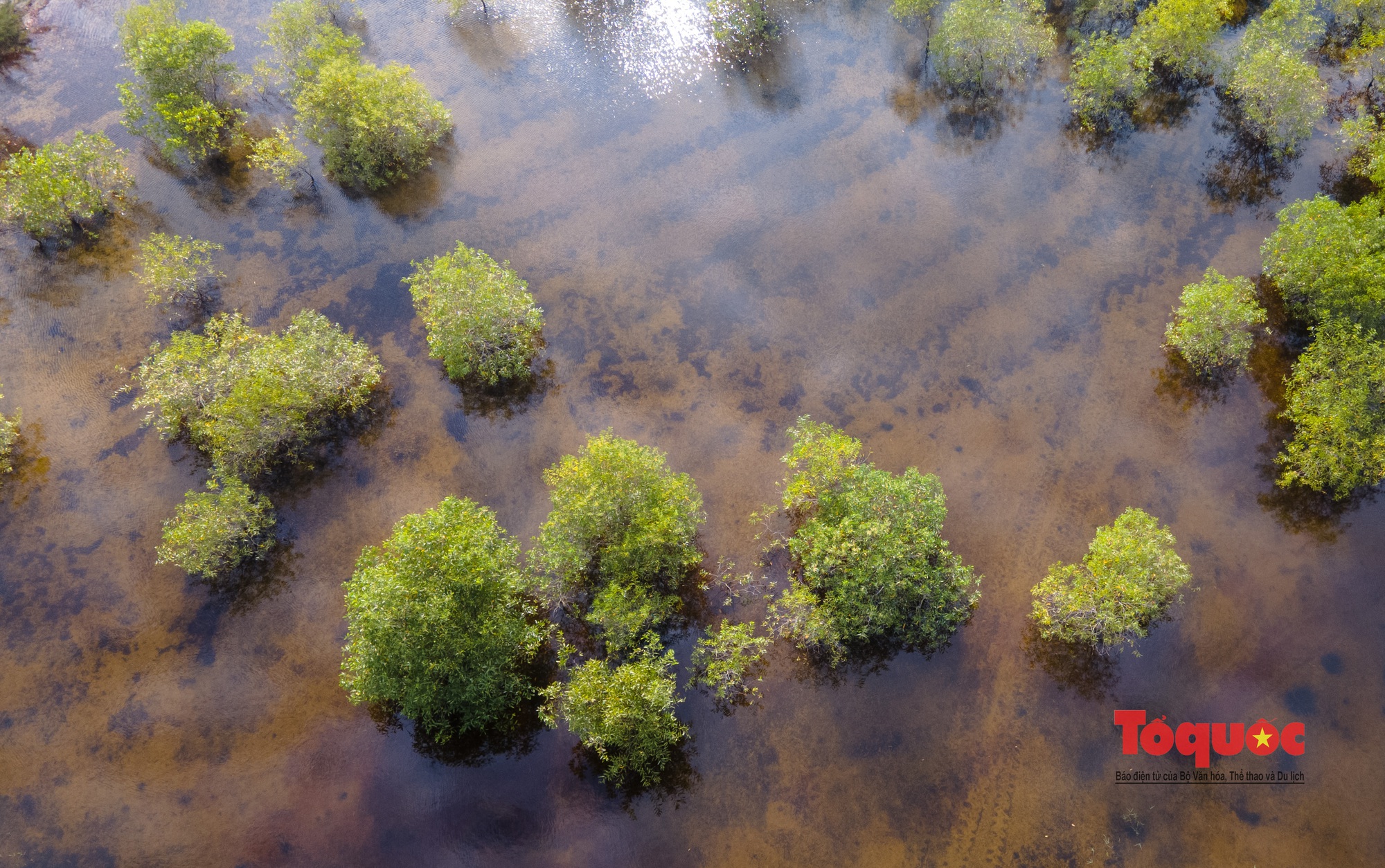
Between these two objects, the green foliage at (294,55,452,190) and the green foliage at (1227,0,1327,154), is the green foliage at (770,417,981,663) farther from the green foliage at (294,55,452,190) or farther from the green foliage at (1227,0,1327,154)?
the green foliage at (1227,0,1327,154)

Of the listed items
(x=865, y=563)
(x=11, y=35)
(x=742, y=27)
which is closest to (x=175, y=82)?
(x=11, y=35)

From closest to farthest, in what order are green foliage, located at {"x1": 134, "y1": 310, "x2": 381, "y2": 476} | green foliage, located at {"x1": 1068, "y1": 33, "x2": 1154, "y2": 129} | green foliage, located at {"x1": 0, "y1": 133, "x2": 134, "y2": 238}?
green foliage, located at {"x1": 134, "y1": 310, "x2": 381, "y2": 476}, green foliage, located at {"x1": 0, "y1": 133, "x2": 134, "y2": 238}, green foliage, located at {"x1": 1068, "y1": 33, "x2": 1154, "y2": 129}

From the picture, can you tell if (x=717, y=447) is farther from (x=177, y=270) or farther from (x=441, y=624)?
(x=177, y=270)

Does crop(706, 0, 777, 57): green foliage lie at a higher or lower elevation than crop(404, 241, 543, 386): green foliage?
higher

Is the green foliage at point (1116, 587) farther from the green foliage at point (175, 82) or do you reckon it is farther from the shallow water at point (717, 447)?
the green foliage at point (175, 82)

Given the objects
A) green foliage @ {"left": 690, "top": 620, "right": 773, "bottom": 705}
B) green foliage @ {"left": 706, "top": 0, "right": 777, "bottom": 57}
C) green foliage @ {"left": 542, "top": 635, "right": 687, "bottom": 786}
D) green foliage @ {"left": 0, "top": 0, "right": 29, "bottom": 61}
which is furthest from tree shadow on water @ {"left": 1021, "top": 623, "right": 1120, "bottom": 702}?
green foliage @ {"left": 0, "top": 0, "right": 29, "bottom": 61}

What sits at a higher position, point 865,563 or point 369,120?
point 369,120

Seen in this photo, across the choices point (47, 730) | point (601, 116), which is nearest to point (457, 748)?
point (47, 730)
